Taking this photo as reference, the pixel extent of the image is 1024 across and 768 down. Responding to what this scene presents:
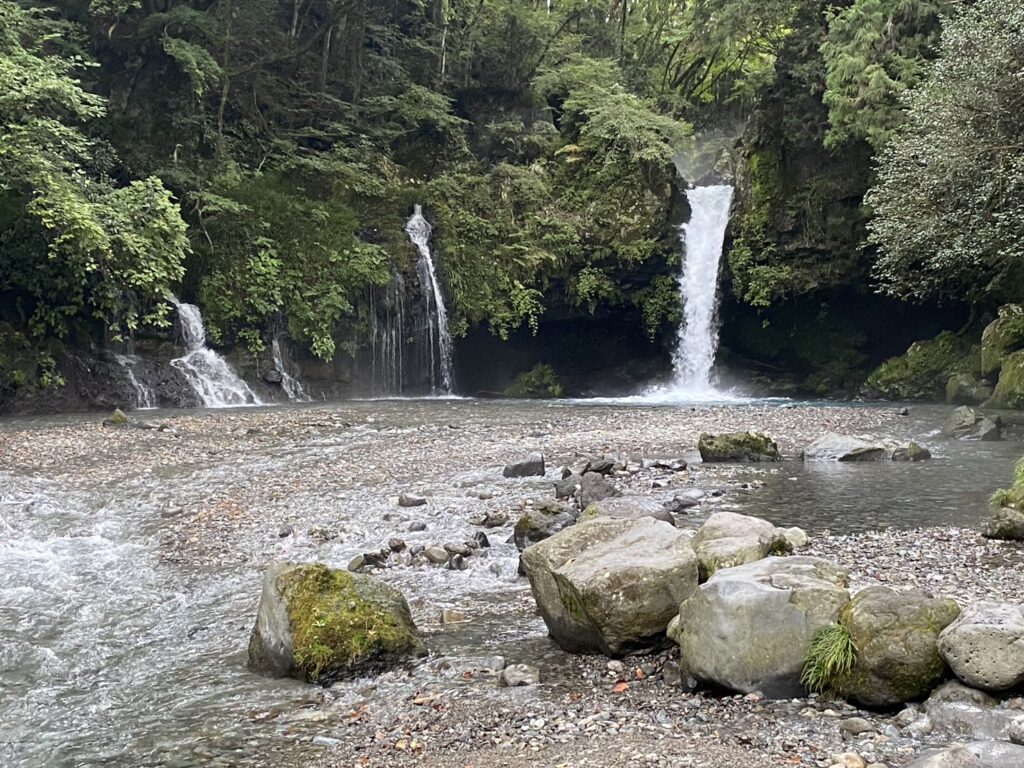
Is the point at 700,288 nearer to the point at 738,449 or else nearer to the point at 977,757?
the point at 738,449

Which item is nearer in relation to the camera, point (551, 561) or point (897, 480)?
point (551, 561)

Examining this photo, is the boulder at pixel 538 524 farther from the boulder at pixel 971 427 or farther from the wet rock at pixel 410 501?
the boulder at pixel 971 427

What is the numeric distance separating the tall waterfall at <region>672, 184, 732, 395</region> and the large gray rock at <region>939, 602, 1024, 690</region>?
71.6 ft

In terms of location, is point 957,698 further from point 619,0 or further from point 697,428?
point 619,0

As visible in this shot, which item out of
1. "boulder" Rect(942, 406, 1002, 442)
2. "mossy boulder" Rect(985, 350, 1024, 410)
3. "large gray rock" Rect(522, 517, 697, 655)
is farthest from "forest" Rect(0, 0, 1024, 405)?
"large gray rock" Rect(522, 517, 697, 655)

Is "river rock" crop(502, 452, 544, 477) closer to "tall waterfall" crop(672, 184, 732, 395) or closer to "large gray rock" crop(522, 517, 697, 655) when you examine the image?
"large gray rock" crop(522, 517, 697, 655)

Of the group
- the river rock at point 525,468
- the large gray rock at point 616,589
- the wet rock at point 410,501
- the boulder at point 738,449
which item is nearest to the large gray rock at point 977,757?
the large gray rock at point 616,589

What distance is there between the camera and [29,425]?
52.3ft

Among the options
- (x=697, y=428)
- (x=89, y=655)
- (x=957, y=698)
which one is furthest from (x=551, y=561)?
(x=697, y=428)

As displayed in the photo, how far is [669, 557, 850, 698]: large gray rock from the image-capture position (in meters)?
4.29

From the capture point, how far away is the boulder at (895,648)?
402 centimetres

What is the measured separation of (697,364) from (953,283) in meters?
7.68

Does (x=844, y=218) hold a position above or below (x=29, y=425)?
above

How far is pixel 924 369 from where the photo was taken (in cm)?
2239
